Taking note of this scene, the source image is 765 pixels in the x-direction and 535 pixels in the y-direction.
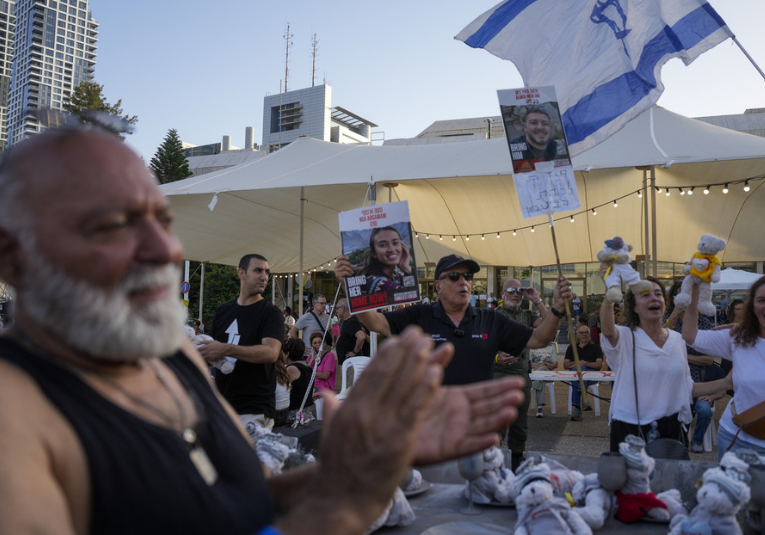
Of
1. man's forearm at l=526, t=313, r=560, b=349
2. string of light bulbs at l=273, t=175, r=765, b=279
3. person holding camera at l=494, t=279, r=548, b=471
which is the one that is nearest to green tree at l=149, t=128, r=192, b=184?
string of light bulbs at l=273, t=175, r=765, b=279

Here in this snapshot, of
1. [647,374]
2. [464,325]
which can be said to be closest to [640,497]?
[647,374]

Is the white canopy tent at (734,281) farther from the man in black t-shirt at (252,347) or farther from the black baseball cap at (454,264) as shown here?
the man in black t-shirt at (252,347)

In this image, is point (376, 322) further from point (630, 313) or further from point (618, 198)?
point (618, 198)

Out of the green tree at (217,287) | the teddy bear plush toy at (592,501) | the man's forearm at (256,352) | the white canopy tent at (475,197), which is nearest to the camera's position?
the teddy bear plush toy at (592,501)

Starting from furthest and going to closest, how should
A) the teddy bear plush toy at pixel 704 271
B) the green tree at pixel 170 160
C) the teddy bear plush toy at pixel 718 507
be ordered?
the green tree at pixel 170 160, the teddy bear plush toy at pixel 704 271, the teddy bear plush toy at pixel 718 507

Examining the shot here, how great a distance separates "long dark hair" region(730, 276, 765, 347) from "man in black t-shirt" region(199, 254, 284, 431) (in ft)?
8.69

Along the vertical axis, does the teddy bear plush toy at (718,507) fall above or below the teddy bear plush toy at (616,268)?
below

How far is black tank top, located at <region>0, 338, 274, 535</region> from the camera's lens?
0.75m

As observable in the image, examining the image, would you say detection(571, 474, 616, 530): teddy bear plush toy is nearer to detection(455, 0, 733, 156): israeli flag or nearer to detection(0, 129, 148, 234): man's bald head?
detection(0, 129, 148, 234): man's bald head

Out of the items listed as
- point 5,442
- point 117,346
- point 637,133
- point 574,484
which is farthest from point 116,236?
point 637,133

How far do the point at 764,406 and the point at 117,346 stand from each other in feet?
9.91

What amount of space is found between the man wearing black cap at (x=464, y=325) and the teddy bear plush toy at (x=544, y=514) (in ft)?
4.09

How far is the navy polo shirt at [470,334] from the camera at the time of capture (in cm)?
324

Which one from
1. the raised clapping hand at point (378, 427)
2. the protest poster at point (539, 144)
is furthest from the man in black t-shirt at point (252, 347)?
the raised clapping hand at point (378, 427)
